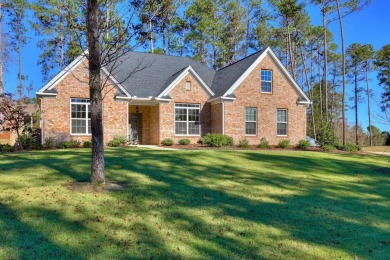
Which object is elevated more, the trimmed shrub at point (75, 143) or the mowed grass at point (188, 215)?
the trimmed shrub at point (75, 143)

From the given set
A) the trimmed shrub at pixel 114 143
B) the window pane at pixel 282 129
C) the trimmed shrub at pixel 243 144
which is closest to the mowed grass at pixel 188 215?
the trimmed shrub at pixel 114 143

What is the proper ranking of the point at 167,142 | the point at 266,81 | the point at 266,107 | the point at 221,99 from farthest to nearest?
the point at 266,81, the point at 266,107, the point at 221,99, the point at 167,142

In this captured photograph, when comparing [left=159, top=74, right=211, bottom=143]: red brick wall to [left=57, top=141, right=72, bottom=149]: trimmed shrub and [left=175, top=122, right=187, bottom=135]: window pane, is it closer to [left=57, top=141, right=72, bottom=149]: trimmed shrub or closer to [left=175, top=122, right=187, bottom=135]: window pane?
[left=175, top=122, right=187, bottom=135]: window pane

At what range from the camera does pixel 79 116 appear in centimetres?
1884

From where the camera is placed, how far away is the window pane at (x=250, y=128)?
71.5 ft

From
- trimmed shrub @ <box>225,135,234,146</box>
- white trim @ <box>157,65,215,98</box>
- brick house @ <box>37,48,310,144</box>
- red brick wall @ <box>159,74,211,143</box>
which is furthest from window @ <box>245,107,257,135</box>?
white trim @ <box>157,65,215,98</box>

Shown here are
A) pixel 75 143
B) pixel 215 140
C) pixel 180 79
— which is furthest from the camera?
pixel 180 79

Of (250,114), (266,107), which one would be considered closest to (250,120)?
(250,114)

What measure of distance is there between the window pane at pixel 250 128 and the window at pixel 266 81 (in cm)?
261

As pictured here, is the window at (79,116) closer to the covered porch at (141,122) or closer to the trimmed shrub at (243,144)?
the covered porch at (141,122)

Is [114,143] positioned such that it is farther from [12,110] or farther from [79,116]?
[12,110]

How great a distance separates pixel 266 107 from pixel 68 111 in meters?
13.3

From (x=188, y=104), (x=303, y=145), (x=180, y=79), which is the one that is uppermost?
(x=180, y=79)

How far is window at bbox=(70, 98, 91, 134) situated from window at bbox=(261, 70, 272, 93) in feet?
39.9
